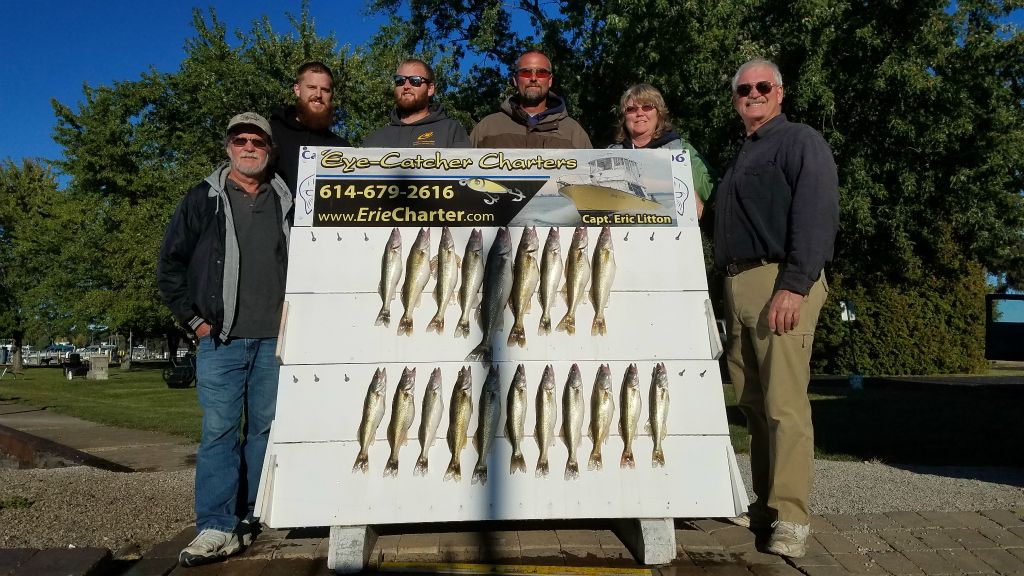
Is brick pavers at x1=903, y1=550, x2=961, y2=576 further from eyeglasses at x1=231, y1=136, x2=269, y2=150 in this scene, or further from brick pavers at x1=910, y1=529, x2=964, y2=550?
eyeglasses at x1=231, y1=136, x2=269, y2=150

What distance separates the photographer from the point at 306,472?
367 centimetres

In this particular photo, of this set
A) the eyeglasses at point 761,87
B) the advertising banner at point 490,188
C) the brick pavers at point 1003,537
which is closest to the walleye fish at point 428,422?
the advertising banner at point 490,188

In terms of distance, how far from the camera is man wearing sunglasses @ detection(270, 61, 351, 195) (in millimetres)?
5086

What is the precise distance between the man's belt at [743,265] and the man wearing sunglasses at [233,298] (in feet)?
8.79

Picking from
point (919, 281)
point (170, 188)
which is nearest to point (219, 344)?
point (170, 188)

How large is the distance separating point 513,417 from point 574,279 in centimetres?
80

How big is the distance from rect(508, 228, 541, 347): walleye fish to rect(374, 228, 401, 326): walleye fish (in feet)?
2.05

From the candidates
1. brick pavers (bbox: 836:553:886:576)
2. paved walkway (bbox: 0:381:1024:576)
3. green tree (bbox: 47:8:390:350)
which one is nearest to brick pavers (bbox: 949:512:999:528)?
paved walkway (bbox: 0:381:1024:576)

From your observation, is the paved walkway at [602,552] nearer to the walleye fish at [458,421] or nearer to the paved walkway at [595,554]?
the paved walkway at [595,554]

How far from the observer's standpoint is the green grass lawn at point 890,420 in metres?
7.85

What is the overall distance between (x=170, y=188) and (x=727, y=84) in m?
18.1

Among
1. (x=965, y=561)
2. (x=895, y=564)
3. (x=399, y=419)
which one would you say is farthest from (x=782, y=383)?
(x=399, y=419)

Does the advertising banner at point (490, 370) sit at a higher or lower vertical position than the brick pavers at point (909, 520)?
higher

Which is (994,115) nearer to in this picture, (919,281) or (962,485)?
(919,281)
